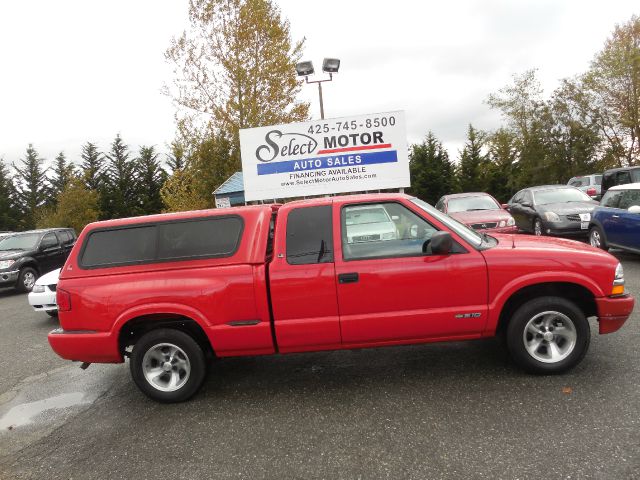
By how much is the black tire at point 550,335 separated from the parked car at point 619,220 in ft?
16.6

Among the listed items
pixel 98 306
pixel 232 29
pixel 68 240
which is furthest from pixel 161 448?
pixel 232 29

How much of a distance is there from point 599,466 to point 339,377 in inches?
88.3

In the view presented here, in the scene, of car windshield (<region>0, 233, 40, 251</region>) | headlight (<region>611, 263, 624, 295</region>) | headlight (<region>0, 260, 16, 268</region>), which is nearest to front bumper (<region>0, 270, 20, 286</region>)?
headlight (<region>0, 260, 16, 268</region>)

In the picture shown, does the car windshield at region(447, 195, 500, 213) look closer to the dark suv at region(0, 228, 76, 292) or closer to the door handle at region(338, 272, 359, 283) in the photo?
the door handle at region(338, 272, 359, 283)

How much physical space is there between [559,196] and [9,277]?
14.8 metres

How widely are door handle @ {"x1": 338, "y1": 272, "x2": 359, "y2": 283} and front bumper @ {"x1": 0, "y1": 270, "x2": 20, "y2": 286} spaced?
11920mm

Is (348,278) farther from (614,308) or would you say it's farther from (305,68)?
(305,68)

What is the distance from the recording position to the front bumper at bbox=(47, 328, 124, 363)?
4043mm

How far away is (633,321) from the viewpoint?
5.18m

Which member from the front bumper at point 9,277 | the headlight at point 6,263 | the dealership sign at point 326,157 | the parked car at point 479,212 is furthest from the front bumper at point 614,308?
the headlight at point 6,263

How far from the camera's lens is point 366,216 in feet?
13.5

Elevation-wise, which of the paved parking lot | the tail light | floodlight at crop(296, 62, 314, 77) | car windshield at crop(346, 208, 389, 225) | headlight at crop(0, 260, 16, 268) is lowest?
the paved parking lot

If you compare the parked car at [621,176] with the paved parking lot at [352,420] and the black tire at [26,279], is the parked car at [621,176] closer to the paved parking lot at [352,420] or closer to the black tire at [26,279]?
the paved parking lot at [352,420]

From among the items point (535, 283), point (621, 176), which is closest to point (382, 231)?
point (535, 283)
